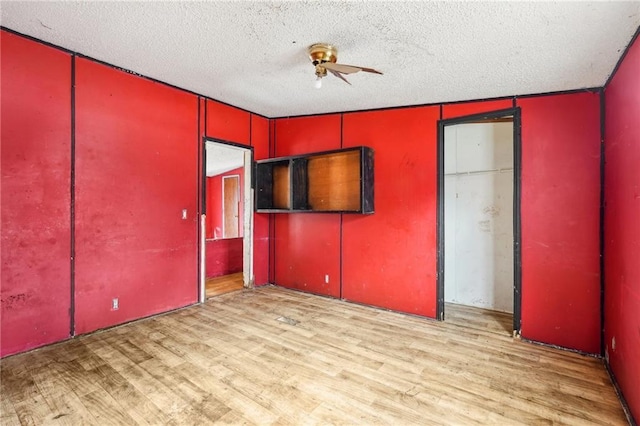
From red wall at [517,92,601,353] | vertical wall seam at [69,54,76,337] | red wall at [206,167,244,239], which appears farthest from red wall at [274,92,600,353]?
red wall at [206,167,244,239]

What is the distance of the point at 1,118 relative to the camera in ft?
8.70

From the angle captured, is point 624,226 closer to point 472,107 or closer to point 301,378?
point 472,107

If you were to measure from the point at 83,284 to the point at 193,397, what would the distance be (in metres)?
1.90

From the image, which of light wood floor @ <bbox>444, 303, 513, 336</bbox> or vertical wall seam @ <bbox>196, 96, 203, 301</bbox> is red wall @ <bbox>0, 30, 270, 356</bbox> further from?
light wood floor @ <bbox>444, 303, 513, 336</bbox>

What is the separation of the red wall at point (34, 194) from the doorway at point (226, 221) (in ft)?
5.16

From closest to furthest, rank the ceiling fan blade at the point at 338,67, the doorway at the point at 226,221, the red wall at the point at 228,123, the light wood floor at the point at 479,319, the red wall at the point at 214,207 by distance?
the ceiling fan blade at the point at 338,67
the light wood floor at the point at 479,319
the red wall at the point at 228,123
the doorway at the point at 226,221
the red wall at the point at 214,207

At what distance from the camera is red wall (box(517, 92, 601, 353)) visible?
10.0ft

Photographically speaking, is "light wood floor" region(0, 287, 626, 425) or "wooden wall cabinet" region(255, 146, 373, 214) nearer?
"light wood floor" region(0, 287, 626, 425)

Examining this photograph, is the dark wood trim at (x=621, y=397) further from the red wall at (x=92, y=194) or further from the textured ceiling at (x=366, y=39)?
the red wall at (x=92, y=194)

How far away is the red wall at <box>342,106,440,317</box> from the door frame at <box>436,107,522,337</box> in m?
0.07

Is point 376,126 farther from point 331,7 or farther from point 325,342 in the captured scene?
point 325,342

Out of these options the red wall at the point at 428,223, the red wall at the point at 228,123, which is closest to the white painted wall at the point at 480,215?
the red wall at the point at 428,223

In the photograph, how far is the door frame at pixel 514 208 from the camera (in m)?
3.40

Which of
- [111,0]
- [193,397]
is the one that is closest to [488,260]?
[193,397]
